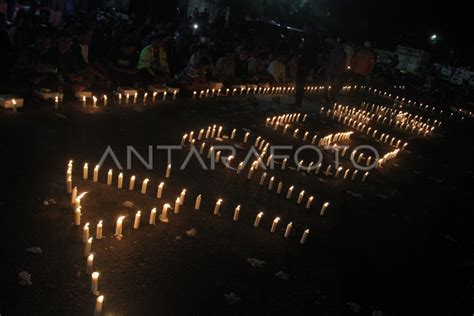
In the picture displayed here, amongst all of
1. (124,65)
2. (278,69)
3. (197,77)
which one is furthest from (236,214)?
(278,69)

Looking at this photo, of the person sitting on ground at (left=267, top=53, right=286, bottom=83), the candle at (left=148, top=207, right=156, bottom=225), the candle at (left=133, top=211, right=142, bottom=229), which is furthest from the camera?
the person sitting on ground at (left=267, top=53, right=286, bottom=83)

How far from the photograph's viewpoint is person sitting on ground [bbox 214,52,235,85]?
14250 millimetres

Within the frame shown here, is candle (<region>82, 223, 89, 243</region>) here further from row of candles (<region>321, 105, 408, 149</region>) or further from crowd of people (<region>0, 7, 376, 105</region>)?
row of candles (<region>321, 105, 408, 149</region>)

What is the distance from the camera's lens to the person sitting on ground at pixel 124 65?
11.2 metres

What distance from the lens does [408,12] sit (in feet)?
101

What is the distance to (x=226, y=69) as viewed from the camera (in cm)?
1441

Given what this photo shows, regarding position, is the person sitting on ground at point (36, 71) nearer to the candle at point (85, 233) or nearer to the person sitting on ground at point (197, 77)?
the person sitting on ground at point (197, 77)

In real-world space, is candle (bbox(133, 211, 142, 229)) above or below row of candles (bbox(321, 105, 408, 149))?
below

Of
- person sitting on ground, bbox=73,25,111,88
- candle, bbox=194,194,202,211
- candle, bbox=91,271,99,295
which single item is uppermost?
person sitting on ground, bbox=73,25,111,88

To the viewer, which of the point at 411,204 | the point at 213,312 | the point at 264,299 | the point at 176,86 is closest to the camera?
the point at 213,312

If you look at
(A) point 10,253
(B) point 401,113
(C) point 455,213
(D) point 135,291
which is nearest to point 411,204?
(C) point 455,213

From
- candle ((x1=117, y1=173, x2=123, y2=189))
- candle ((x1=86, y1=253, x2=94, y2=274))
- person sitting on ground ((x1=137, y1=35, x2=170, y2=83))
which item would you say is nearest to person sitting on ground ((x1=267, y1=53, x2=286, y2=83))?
person sitting on ground ((x1=137, y1=35, x2=170, y2=83))

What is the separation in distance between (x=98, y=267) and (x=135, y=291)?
51 centimetres

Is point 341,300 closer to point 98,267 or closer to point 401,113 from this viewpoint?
point 98,267
